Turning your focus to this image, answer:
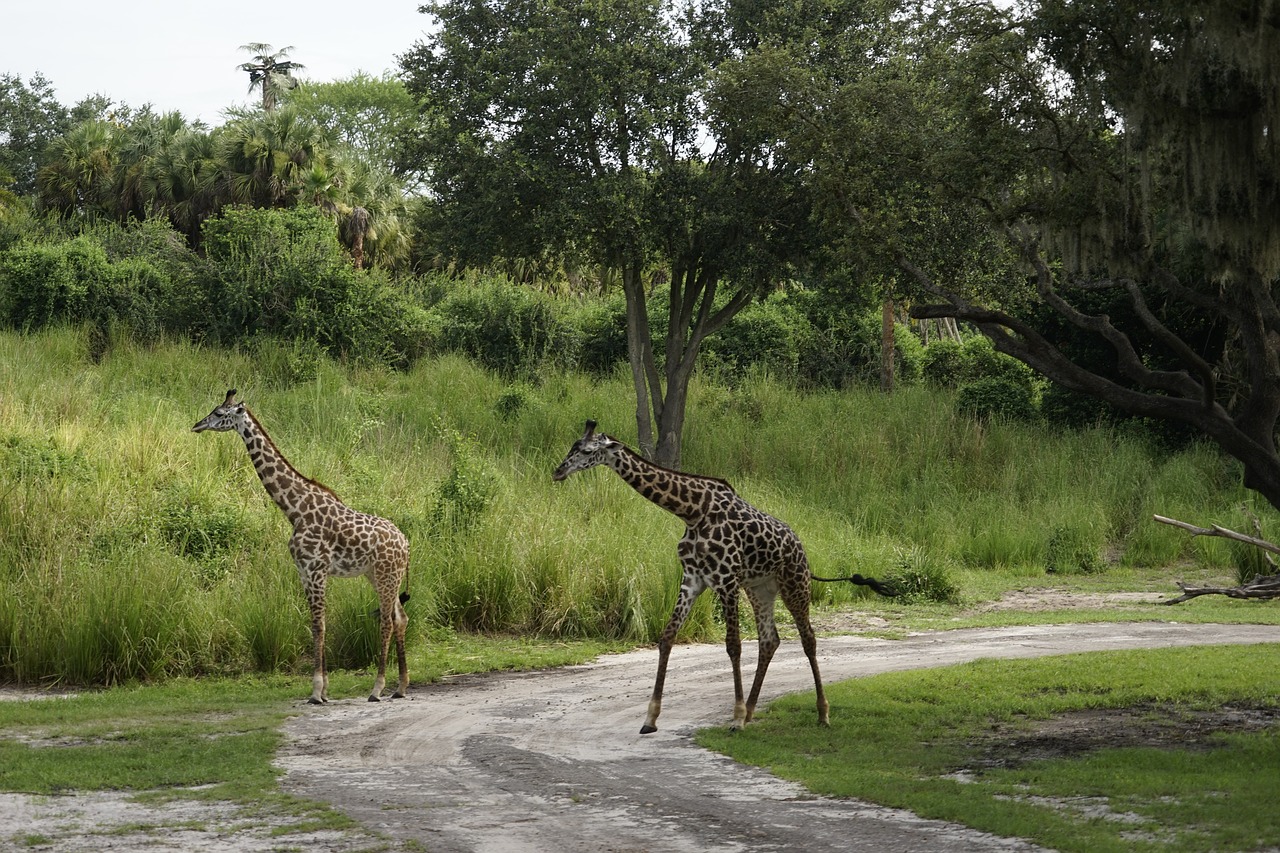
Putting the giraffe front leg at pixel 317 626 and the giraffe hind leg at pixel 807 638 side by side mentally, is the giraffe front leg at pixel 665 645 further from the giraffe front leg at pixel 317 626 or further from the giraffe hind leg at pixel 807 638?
the giraffe front leg at pixel 317 626

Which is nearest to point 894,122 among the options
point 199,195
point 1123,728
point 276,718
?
point 1123,728

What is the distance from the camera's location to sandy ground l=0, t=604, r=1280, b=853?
282 inches

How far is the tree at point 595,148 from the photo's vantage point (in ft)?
78.7

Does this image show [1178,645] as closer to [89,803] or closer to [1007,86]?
[1007,86]

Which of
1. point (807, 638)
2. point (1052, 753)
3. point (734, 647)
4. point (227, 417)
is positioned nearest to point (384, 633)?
point (227, 417)

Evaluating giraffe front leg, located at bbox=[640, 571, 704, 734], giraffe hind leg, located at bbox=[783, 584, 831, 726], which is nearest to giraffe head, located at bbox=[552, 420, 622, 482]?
giraffe front leg, located at bbox=[640, 571, 704, 734]

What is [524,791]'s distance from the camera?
8.46 metres

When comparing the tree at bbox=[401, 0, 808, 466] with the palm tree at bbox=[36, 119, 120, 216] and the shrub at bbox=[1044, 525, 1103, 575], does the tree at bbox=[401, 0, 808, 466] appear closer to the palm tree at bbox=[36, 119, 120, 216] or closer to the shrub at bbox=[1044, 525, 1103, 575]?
the shrub at bbox=[1044, 525, 1103, 575]

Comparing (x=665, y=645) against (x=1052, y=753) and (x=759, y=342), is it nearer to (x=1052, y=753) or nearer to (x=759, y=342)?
(x=1052, y=753)

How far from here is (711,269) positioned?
25984mm

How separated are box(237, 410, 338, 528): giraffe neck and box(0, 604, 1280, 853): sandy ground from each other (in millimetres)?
1798

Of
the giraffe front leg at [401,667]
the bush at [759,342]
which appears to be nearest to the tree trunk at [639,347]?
the bush at [759,342]

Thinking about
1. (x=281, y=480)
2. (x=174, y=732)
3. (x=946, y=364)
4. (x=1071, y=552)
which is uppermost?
(x=946, y=364)

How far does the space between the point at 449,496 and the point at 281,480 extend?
17.6ft
